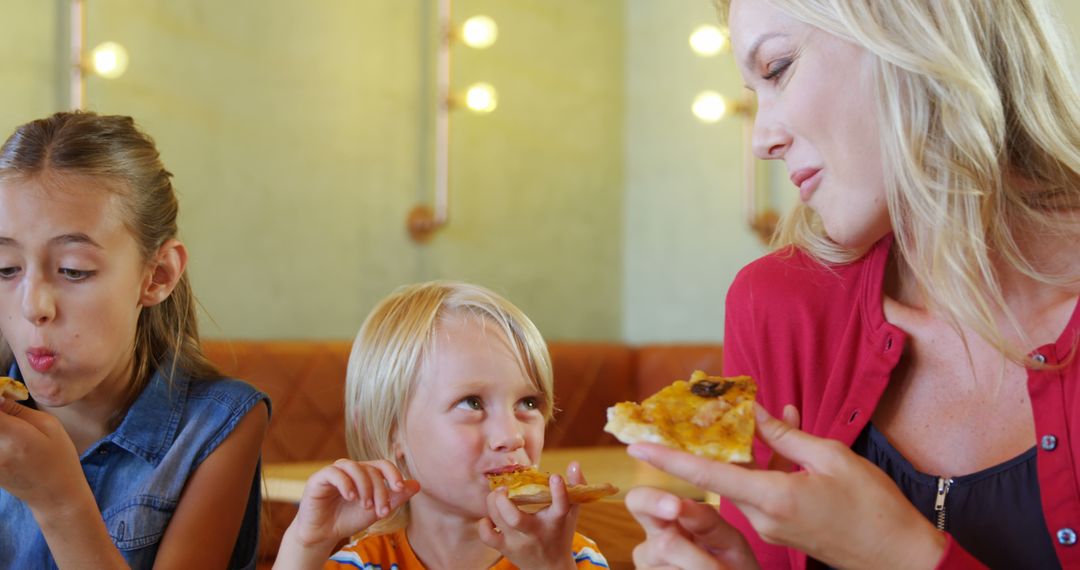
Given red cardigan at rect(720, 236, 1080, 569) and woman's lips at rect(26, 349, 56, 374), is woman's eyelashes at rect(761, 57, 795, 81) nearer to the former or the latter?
red cardigan at rect(720, 236, 1080, 569)

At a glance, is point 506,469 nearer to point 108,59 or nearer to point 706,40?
point 108,59

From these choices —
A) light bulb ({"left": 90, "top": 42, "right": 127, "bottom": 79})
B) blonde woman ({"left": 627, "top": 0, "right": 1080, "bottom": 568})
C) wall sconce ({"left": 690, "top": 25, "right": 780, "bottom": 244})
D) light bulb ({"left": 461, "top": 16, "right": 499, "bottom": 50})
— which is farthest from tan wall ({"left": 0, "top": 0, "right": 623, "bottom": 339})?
blonde woman ({"left": 627, "top": 0, "right": 1080, "bottom": 568})

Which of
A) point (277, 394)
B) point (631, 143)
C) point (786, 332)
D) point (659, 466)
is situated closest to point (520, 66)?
point (631, 143)

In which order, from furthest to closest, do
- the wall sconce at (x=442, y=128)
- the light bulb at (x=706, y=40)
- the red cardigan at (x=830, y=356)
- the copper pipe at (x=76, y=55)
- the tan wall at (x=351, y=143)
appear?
1. the wall sconce at (x=442, y=128)
2. the light bulb at (x=706, y=40)
3. the tan wall at (x=351, y=143)
4. the copper pipe at (x=76, y=55)
5. the red cardigan at (x=830, y=356)

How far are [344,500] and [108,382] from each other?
576mm

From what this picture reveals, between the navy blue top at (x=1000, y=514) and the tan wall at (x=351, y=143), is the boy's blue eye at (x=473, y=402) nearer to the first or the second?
the navy blue top at (x=1000, y=514)

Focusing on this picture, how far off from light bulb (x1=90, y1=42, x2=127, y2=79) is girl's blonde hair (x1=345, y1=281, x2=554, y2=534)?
7.79 ft

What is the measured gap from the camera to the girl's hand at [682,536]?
1.15 meters

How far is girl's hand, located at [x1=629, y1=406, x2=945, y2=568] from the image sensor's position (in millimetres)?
1059

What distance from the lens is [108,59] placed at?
386 centimetres

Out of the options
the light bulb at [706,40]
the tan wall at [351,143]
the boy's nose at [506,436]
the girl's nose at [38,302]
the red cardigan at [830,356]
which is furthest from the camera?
the light bulb at [706,40]

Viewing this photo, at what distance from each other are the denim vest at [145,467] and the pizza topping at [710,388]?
3.08 ft

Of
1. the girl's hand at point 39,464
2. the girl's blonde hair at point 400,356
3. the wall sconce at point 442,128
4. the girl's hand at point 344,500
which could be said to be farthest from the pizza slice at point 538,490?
the wall sconce at point 442,128

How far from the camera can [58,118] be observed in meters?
1.94
